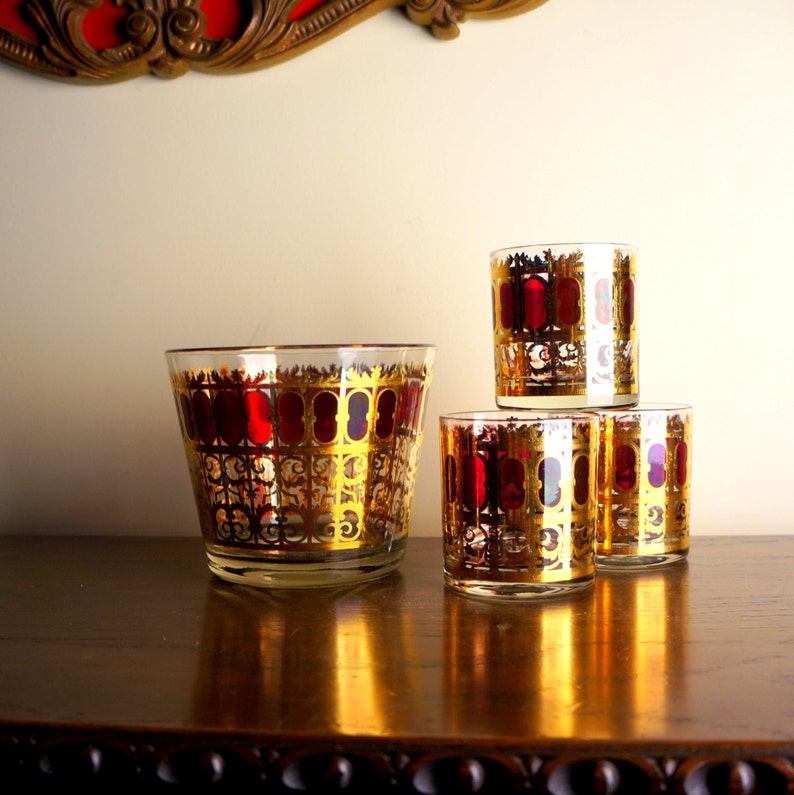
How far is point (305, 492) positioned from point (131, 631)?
0.16 metres

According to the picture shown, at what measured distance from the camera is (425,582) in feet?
2.36

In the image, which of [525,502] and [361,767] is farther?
[525,502]

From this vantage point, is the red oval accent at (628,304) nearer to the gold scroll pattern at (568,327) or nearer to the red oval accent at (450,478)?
the gold scroll pattern at (568,327)

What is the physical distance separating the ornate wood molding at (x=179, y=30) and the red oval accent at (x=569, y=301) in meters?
0.35

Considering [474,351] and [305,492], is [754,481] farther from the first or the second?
[305,492]

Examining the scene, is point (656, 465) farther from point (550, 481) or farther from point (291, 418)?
point (291, 418)

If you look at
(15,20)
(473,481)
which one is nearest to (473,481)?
(473,481)

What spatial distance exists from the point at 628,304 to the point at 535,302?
77mm

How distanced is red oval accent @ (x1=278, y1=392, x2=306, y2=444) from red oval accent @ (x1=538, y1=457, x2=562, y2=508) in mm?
174

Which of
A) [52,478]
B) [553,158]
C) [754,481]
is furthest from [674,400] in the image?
[52,478]

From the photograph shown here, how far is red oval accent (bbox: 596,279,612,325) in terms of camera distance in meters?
0.71

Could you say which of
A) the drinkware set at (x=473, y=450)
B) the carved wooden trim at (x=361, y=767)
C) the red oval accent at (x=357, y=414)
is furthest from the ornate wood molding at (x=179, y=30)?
the carved wooden trim at (x=361, y=767)

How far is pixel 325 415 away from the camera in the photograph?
676 mm

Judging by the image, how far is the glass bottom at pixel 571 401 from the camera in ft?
2.32
